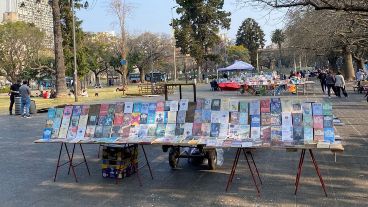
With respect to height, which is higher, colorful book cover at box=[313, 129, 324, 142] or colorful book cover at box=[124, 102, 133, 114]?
colorful book cover at box=[124, 102, 133, 114]

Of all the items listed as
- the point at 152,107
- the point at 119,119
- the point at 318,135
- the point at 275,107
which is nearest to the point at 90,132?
the point at 119,119

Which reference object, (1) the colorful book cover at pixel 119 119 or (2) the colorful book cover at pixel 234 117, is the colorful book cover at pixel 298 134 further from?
(1) the colorful book cover at pixel 119 119

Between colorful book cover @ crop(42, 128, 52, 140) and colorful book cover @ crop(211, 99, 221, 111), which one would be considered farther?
colorful book cover @ crop(42, 128, 52, 140)

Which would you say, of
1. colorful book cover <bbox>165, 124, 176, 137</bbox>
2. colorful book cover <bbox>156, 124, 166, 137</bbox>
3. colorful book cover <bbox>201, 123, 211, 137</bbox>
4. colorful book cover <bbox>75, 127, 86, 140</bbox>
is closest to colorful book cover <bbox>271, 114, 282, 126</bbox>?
colorful book cover <bbox>201, 123, 211, 137</bbox>

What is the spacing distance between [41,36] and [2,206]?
53.7 meters

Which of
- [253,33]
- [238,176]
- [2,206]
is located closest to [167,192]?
[238,176]

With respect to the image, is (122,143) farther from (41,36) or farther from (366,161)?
(41,36)

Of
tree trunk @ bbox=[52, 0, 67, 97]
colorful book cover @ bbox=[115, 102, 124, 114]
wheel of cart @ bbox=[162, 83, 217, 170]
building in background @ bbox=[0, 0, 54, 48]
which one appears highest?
building in background @ bbox=[0, 0, 54, 48]

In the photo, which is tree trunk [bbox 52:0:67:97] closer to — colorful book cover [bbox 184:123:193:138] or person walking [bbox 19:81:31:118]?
person walking [bbox 19:81:31:118]

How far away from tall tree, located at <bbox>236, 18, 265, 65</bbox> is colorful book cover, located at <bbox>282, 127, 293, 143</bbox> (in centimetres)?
10438

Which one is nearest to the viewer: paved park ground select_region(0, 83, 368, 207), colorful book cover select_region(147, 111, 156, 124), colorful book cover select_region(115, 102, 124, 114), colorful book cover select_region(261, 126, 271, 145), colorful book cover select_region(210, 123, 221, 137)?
paved park ground select_region(0, 83, 368, 207)

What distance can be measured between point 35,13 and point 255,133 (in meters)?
43.5

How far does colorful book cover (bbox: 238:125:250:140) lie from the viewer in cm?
630

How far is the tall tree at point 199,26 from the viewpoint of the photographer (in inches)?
2559
